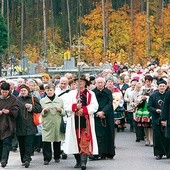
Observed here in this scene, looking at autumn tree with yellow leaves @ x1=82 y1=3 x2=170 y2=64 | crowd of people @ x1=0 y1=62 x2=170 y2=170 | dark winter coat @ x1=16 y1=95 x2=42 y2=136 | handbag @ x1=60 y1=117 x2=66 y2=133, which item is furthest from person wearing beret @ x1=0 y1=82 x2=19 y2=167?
autumn tree with yellow leaves @ x1=82 y1=3 x2=170 y2=64

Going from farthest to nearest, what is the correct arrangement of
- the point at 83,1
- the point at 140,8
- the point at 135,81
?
the point at 83,1, the point at 140,8, the point at 135,81

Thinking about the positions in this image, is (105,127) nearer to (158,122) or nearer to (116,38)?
(158,122)

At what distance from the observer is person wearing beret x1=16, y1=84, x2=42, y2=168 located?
1850 cm

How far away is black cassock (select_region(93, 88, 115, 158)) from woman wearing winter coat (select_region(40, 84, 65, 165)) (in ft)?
3.35

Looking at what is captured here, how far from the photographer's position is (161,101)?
2027 cm

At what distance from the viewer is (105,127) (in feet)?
64.8

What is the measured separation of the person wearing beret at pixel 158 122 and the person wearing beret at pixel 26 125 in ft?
8.99

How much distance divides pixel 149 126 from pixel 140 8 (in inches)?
2338

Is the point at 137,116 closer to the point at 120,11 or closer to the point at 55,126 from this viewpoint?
the point at 55,126

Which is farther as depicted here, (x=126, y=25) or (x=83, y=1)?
(x=83, y=1)

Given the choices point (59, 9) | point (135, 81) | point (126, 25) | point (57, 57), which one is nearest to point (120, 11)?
point (126, 25)

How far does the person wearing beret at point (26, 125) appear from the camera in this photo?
728 inches

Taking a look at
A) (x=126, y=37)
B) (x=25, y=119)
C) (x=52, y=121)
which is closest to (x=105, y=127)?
(x=52, y=121)

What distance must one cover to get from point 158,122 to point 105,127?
1176mm
